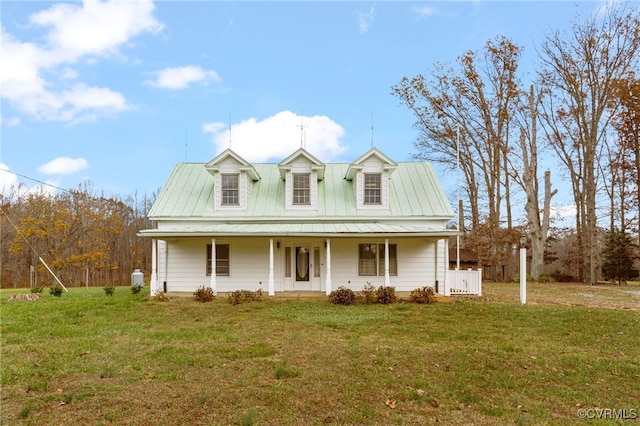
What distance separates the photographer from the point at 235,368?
252 inches

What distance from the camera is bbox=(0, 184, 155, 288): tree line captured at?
26484 mm

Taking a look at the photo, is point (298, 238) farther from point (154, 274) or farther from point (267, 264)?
point (154, 274)

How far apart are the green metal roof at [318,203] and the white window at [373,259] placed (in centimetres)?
114

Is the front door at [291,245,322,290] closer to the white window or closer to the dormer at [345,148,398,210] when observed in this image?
the white window

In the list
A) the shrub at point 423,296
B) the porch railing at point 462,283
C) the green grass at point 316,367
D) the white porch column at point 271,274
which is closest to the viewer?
the green grass at point 316,367

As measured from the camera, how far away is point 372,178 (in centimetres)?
1606

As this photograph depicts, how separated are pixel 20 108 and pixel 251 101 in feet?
29.3

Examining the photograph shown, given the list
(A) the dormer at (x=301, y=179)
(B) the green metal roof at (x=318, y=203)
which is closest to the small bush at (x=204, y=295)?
(B) the green metal roof at (x=318, y=203)

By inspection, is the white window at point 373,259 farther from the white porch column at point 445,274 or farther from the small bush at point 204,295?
the small bush at point 204,295

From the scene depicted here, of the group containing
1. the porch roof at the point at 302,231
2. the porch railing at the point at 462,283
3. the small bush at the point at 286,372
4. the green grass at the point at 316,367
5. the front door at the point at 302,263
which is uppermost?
the porch roof at the point at 302,231

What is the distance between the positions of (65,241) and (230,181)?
18980 millimetres

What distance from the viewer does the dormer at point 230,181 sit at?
52.1 ft

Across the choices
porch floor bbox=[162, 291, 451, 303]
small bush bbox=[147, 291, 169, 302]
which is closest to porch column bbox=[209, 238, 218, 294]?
porch floor bbox=[162, 291, 451, 303]

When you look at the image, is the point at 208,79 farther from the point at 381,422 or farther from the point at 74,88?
the point at 381,422
